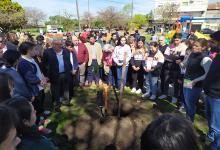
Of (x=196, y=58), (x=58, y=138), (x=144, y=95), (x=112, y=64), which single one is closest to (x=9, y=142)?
(x=58, y=138)

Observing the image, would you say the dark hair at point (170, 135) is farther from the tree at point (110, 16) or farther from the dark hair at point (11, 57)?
the tree at point (110, 16)

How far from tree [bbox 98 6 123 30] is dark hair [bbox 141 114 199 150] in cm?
4337

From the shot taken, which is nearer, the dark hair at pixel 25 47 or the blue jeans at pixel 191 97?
the dark hair at pixel 25 47

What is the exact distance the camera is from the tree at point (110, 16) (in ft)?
148

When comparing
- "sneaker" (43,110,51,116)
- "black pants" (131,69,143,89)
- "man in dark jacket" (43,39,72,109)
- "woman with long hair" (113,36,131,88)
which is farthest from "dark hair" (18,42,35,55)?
"black pants" (131,69,143,89)

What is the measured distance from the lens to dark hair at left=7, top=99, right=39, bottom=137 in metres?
2.17

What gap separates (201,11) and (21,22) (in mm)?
56700

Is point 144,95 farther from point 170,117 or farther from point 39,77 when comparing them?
point 170,117

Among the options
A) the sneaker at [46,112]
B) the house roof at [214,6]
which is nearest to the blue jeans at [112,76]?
the sneaker at [46,112]

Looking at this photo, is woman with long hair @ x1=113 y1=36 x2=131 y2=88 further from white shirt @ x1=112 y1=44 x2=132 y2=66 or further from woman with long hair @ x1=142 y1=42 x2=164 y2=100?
woman with long hair @ x1=142 y1=42 x2=164 y2=100

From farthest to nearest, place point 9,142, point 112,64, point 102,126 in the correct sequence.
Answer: point 112,64 → point 102,126 → point 9,142

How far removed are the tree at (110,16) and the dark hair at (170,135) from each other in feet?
Answer: 142

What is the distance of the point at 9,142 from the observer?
5.29 feet

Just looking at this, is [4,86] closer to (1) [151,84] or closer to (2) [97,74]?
(1) [151,84]
